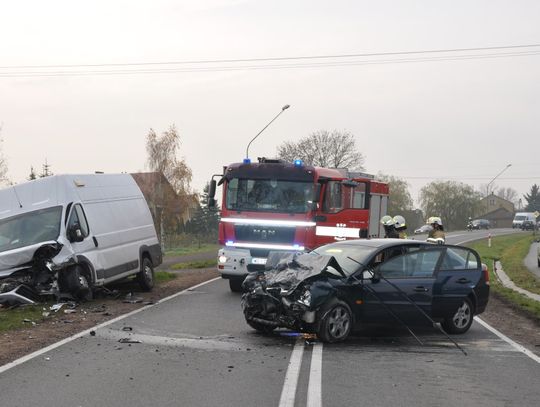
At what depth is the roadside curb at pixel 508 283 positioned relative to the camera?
16.2 meters

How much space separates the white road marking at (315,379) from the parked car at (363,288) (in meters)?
0.57

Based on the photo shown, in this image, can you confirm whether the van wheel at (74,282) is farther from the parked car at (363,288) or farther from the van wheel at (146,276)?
the parked car at (363,288)

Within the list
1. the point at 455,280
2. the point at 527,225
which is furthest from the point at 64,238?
the point at 527,225

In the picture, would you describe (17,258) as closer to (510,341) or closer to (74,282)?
(74,282)

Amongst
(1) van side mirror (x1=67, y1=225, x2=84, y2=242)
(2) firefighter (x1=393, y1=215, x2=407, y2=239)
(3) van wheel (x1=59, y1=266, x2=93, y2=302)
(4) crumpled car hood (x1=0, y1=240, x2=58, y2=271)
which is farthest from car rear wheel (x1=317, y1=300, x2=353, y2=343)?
(4) crumpled car hood (x1=0, y1=240, x2=58, y2=271)

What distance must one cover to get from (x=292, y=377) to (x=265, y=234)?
27.0ft

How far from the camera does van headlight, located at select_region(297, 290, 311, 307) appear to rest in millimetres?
8945

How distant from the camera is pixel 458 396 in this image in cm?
637

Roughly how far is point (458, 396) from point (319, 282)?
3.10 m

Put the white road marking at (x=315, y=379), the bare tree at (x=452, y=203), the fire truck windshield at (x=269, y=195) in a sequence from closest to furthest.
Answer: the white road marking at (x=315, y=379), the fire truck windshield at (x=269, y=195), the bare tree at (x=452, y=203)

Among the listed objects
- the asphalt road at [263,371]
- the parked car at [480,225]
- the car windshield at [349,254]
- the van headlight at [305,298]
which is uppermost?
the car windshield at [349,254]

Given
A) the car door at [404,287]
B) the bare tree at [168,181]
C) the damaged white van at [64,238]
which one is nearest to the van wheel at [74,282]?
the damaged white van at [64,238]

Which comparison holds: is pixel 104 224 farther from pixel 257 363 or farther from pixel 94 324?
pixel 257 363

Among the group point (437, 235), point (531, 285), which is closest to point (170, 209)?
point (531, 285)
